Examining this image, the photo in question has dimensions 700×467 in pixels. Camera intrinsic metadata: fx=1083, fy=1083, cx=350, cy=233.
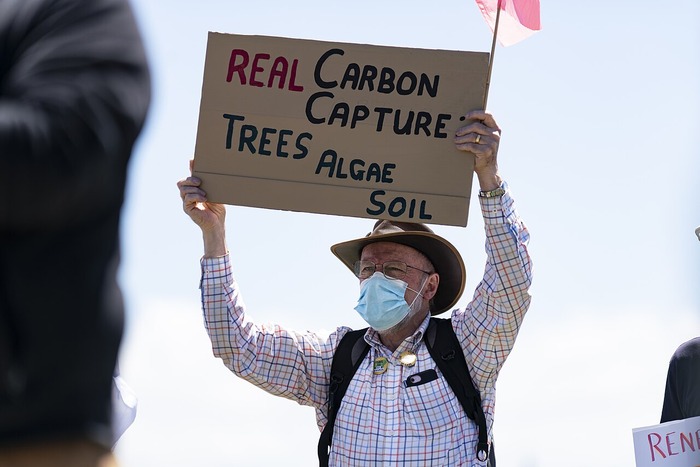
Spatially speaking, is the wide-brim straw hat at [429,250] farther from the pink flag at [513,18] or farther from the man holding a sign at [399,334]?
the pink flag at [513,18]

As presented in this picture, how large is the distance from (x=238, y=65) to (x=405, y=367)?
1.70 m

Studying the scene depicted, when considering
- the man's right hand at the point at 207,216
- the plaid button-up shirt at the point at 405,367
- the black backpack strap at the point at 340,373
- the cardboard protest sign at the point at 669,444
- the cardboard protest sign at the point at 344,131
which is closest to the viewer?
the cardboard protest sign at the point at 344,131

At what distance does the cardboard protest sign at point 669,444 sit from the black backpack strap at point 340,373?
58.7 inches

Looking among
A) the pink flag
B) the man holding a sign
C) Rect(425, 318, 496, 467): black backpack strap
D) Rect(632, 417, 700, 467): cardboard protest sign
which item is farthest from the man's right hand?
Rect(632, 417, 700, 467): cardboard protest sign

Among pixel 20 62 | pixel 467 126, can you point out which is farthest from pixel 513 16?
pixel 20 62

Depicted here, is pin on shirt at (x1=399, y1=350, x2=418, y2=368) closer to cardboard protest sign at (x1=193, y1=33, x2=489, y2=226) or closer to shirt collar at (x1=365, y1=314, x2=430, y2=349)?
shirt collar at (x1=365, y1=314, x2=430, y2=349)

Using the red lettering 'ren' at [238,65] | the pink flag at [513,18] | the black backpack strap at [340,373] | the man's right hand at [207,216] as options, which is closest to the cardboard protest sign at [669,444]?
the black backpack strap at [340,373]

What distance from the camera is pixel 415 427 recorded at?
5195 mm

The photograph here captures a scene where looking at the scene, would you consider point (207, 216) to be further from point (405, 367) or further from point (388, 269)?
point (405, 367)

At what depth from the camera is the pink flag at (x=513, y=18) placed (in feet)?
18.2

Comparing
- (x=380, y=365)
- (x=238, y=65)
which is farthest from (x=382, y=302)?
(x=238, y=65)

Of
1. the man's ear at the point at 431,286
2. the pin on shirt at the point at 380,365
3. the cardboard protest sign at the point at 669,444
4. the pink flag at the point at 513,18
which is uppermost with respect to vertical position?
the pink flag at the point at 513,18

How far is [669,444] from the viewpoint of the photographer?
5551mm

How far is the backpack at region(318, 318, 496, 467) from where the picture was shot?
5.21 m
